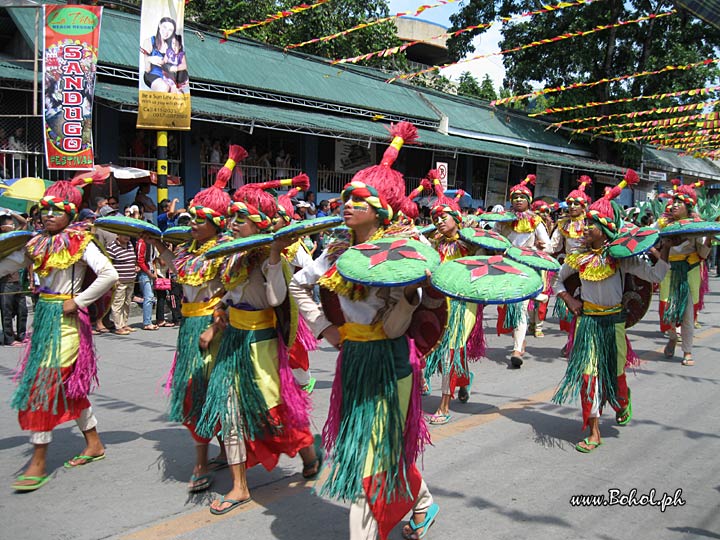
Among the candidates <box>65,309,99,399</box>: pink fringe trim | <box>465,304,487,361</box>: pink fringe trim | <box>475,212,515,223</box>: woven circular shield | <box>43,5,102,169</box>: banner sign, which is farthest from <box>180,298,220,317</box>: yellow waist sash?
<box>43,5,102,169</box>: banner sign

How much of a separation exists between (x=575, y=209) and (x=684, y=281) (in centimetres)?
160

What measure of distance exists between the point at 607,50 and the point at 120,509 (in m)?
26.9

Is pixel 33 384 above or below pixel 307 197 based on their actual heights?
below

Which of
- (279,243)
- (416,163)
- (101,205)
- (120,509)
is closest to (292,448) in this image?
(120,509)

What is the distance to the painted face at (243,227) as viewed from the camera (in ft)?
14.3

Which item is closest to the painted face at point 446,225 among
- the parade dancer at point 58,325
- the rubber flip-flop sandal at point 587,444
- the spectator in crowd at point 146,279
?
the rubber flip-flop sandal at point 587,444

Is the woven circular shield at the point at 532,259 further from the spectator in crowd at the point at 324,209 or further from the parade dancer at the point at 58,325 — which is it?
the spectator in crowd at the point at 324,209

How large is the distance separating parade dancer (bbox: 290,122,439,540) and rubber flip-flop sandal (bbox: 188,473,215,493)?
1.25 meters

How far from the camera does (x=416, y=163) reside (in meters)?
21.7

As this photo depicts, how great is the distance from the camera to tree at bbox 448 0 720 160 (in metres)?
25.5

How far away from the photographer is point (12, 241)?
4.68 m

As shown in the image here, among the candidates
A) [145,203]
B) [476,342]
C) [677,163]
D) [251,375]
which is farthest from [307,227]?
[677,163]

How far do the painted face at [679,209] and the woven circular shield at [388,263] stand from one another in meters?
6.29

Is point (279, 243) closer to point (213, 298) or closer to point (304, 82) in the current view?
point (213, 298)
